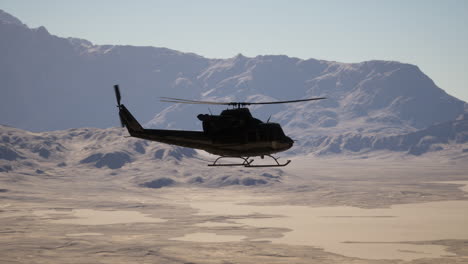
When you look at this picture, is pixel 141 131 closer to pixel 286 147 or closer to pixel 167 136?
pixel 167 136

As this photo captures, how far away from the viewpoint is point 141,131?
70188 mm

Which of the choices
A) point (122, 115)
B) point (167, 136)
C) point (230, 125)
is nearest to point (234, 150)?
point (230, 125)

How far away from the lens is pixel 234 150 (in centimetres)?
6588

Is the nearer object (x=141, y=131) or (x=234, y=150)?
(x=234, y=150)

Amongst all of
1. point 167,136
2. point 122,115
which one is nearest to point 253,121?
point 167,136

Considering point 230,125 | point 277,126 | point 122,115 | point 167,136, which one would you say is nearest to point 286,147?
point 277,126

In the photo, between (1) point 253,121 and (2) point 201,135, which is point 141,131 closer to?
(2) point 201,135

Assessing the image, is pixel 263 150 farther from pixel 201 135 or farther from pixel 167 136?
pixel 167 136

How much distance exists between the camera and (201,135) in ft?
219

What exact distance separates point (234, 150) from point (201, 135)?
13.0 ft

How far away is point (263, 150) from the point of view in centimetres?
6581

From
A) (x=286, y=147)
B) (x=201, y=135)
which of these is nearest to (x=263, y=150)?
(x=286, y=147)

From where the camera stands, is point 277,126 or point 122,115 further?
point 122,115

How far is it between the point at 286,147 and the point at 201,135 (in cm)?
917
